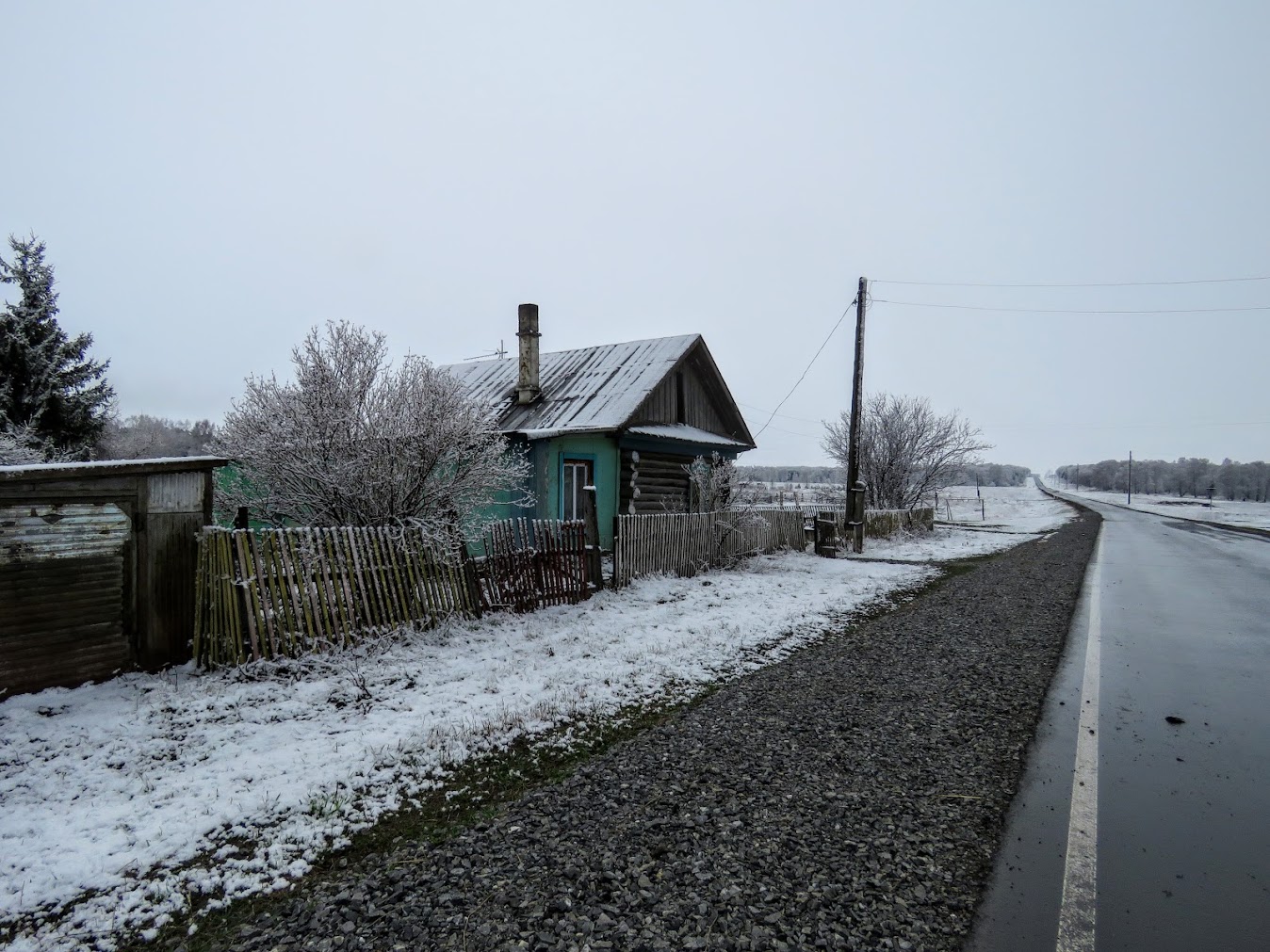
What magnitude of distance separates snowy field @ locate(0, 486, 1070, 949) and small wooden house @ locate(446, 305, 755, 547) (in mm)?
6792

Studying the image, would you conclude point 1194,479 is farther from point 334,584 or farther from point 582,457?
point 334,584

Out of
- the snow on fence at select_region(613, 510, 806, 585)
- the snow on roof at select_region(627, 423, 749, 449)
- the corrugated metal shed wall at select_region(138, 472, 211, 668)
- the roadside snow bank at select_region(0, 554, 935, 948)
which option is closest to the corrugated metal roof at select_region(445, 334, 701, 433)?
the snow on roof at select_region(627, 423, 749, 449)

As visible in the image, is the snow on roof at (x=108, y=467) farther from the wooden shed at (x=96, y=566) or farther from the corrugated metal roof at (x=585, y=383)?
the corrugated metal roof at (x=585, y=383)

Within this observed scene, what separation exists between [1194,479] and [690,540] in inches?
7408

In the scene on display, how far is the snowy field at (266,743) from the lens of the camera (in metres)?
3.07

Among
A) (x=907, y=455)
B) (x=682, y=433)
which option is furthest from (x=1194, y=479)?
(x=682, y=433)

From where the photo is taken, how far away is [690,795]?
12.3 feet

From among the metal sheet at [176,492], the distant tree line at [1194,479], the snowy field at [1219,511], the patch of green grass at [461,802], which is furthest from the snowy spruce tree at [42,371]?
the distant tree line at [1194,479]

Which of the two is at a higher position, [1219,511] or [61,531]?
[61,531]

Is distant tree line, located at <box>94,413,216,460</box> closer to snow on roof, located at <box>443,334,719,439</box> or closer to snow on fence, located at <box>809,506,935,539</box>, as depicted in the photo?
snow on roof, located at <box>443,334,719,439</box>

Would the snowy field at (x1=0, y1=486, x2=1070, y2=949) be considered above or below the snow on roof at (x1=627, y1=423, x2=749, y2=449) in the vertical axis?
below

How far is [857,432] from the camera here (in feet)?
63.5

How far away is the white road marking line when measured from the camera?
2.61 meters

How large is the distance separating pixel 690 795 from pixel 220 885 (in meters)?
2.37
